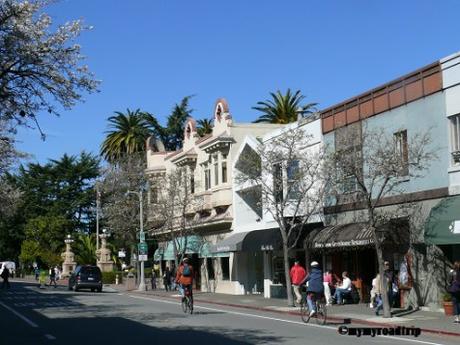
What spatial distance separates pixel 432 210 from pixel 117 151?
2226 inches

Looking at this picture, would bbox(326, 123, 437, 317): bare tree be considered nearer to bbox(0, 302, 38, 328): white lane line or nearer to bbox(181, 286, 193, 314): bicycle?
bbox(181, 286, 193, 314): bicycle

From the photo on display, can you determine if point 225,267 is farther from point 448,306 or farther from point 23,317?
point 448,306

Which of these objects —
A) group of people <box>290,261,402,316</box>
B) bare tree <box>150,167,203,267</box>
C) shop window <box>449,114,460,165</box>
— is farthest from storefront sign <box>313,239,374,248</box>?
bare tree <box>150,167,203,267</box>

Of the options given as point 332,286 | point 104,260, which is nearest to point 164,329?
point 332,286

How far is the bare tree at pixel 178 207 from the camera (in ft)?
132

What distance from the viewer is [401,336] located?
A: 54.1ft

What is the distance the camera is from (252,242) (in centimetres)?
3297

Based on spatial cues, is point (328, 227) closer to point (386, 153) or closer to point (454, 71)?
point (386, 153)

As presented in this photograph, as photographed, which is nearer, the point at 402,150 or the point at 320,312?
the point at 320,312

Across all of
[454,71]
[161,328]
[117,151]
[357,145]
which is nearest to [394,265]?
[357,145]

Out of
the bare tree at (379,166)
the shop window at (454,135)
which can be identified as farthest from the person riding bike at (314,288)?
the shop window at (454,135)

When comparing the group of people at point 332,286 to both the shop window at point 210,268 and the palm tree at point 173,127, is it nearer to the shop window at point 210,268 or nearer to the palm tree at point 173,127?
the shop window at point 210,268

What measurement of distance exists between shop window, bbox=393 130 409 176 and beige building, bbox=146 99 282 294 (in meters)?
15.2

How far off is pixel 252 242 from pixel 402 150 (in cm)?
1135
